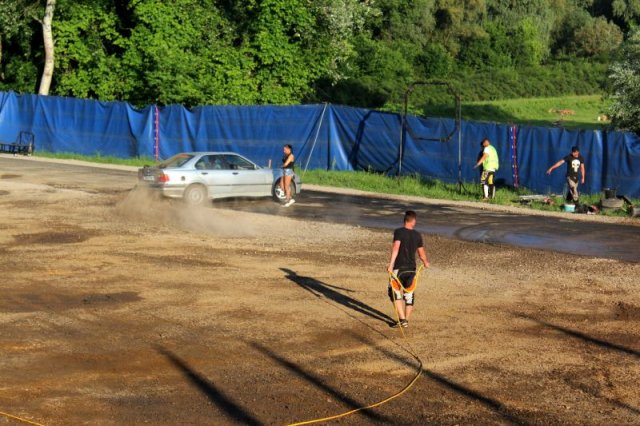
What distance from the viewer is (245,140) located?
123 feet

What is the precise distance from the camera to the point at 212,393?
948 centimetres

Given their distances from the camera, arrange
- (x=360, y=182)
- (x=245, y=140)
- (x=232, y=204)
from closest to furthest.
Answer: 1. (x=232, y=204)
2. (x=360, y=182)
3. (x=245, y=140)

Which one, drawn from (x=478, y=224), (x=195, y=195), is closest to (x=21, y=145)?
(x=195, y=195)

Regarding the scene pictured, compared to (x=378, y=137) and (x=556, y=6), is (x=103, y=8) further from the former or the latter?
(x=556, y=6)

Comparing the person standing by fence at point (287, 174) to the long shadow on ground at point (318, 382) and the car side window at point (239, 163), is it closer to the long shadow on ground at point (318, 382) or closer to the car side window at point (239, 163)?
the car side window at point (239, 163)

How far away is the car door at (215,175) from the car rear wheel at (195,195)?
18 cm

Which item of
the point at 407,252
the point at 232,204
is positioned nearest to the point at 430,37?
the point at 232,204

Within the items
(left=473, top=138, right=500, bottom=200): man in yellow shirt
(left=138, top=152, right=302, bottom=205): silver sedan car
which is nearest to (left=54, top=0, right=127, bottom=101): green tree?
(left=138, top=152, right=302, bottom=205): silver sedan car

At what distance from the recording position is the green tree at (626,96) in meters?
35.2

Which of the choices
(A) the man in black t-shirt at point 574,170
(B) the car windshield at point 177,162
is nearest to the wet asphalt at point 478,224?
(B) the car windshield at point 177,162

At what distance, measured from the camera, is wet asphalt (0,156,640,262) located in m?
19.6

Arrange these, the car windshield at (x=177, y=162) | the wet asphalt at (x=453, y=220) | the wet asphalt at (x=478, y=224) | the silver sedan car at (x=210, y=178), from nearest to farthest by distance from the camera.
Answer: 1. the wet asphalt at (x=478, y=224)
2. the wet asphalt at (x=453, y=220)
3. the silver sedan car at (x=210, y=178)
4. the car windshield at (x=177, y=162)

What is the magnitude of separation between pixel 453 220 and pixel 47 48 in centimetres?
2911

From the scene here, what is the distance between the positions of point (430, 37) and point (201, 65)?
47.9 metres
